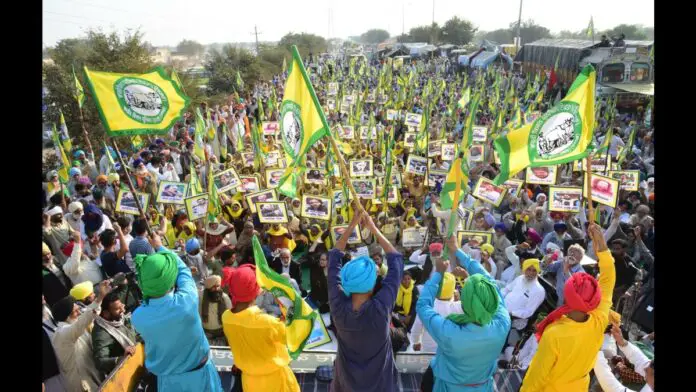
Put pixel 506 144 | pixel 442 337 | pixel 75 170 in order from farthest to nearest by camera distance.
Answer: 1. pixel 75 170
2. pixel 506 144
3. pixel 442 337

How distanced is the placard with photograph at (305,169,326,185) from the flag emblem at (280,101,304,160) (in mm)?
4569

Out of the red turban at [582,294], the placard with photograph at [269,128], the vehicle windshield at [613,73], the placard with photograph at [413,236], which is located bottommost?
the placard with photograph at [413,236]

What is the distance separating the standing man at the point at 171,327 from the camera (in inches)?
123

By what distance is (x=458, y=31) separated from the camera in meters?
74.5

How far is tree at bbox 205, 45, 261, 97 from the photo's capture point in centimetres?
3367

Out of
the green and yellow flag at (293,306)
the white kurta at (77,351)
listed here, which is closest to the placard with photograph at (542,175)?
the green and yellow flag at (293,306)

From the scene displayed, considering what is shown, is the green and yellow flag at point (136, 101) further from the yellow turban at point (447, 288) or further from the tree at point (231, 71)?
the tree at point (231, 71)

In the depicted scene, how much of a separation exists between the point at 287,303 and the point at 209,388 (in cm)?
80

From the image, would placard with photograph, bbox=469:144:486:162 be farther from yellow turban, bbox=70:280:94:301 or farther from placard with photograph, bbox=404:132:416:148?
yellow turban, bbox=70:280:94:301

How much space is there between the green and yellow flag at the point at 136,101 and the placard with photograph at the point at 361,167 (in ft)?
15.5

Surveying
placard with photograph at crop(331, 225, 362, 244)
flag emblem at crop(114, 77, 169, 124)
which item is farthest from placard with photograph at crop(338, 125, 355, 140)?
flag emblem at crop(114, 77, 169, 124)
